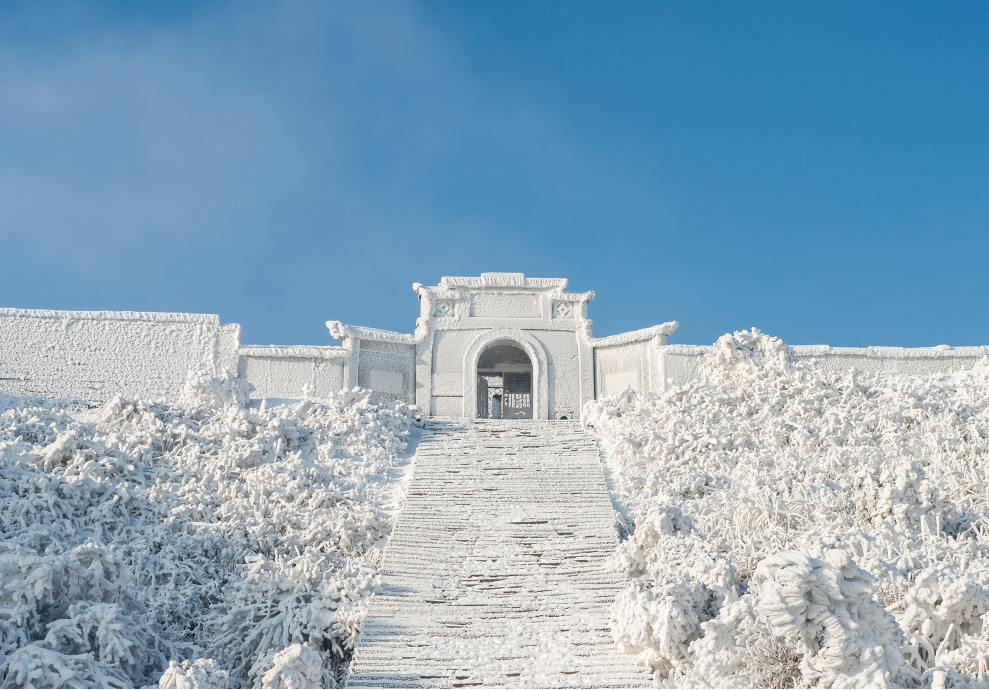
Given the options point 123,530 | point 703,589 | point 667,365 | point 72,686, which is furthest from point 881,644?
point 667,365

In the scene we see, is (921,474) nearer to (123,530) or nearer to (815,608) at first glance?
(815,608)

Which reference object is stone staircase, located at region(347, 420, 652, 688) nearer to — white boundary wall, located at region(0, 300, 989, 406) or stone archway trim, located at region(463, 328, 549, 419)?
stone archway trim, located at region(463, 328, 549, 419)

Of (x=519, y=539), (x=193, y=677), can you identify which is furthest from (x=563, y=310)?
(x=193, y=677)

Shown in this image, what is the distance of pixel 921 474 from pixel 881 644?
179 inches

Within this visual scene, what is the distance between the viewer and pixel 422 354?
61.4 feet

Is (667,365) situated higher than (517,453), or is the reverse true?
(667,365)

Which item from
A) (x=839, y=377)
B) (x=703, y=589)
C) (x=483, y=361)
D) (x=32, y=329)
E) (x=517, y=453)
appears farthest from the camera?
(x=483, y=361)

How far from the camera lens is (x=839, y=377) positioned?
1441 cm

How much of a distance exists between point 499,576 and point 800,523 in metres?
3.73

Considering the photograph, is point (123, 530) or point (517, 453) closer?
point (123, 530)

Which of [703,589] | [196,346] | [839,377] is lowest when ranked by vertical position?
[703,589]

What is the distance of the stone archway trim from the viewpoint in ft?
61.1

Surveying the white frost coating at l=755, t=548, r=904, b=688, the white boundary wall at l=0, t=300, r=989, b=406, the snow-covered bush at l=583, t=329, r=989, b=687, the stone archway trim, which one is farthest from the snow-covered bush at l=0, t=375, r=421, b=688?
the stone archway trim

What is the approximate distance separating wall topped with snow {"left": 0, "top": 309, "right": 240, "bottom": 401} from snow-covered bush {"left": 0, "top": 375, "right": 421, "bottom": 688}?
2.83 metres
